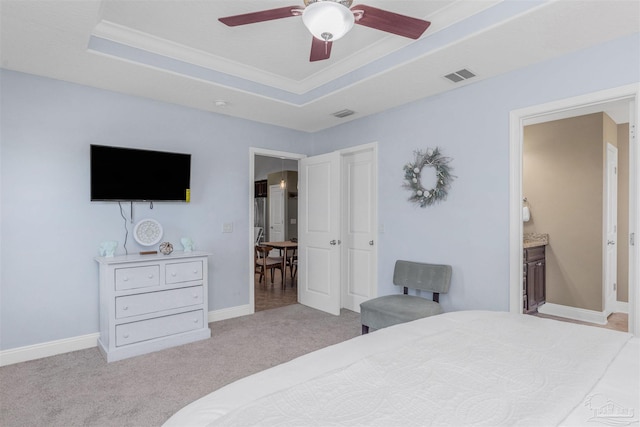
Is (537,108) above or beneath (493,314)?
above

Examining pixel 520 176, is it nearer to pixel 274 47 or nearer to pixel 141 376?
pixel 274 47

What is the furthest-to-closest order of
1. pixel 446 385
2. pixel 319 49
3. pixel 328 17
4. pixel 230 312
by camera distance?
pixel 230 312 → pixel 319 49 → pixel 328 17 → pixel 446 385

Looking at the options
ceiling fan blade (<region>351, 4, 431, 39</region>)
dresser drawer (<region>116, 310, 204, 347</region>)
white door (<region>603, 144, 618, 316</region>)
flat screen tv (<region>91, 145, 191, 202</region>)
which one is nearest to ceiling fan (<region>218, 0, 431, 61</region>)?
ceiling fan blade (<region>351, 4, 431, 39</region>)


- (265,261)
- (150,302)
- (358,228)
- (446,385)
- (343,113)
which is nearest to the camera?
(446,385)

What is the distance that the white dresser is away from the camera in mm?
→ 3061

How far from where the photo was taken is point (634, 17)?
2.16 metres

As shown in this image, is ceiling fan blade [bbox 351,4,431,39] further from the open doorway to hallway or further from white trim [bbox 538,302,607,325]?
the open doorway to hallway

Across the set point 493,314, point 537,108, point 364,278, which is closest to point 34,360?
point 364,278

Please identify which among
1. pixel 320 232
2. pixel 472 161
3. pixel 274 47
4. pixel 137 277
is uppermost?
pixel 274 47

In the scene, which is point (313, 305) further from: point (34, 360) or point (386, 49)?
point (386, 49)

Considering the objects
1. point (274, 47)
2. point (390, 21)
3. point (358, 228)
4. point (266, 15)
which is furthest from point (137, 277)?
point (390, 21)

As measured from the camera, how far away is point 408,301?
3293 millimetres

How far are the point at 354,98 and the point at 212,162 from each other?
1.82m

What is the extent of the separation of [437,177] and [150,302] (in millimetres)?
3029
